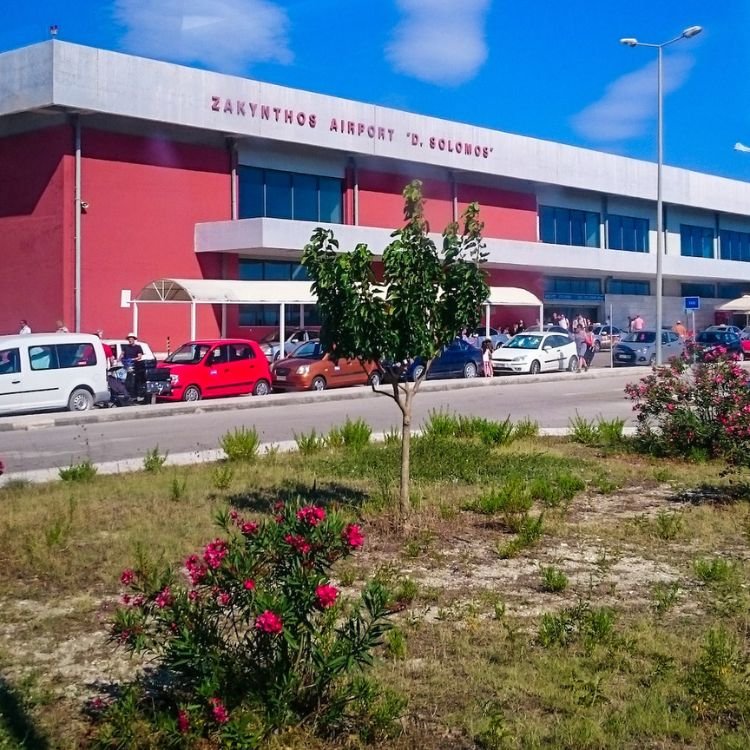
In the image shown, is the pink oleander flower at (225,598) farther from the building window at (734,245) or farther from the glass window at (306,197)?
the building window at (734,245)

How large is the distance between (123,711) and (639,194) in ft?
184

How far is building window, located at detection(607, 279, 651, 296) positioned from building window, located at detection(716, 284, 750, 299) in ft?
27.5

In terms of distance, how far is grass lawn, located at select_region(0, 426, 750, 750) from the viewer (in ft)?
→ 16.8

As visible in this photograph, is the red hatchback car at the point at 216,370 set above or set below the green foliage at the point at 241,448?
above

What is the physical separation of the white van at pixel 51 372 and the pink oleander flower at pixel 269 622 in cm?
1916

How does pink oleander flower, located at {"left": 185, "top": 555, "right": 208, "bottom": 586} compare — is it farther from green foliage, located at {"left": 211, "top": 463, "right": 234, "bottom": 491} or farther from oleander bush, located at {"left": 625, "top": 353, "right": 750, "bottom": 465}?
oleander bush, located at {"left": 625, "top": 353, "right": 750, "bottom": 465}

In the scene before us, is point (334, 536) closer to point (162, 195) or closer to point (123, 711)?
point (123, 711)

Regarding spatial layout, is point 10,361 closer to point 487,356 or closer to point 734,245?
point 487,356

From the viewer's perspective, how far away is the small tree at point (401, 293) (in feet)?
28.8

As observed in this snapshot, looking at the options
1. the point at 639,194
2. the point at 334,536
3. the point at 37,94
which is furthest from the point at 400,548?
the point at 639,194

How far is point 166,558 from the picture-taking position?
8.23 meters

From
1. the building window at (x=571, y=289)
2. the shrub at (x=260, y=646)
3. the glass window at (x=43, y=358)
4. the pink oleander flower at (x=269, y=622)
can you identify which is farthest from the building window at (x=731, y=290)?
the pink oleander flower at (x=269, y=622)

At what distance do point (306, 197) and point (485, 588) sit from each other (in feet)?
114

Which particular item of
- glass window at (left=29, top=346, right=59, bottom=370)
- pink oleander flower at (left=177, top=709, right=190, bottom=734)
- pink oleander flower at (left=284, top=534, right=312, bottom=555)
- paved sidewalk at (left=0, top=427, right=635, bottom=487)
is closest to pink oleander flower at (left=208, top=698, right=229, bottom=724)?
pink oleander flower at (left=177, top=709, right=190, bottom=734)
